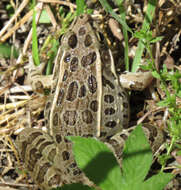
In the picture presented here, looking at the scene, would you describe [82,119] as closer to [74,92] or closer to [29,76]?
[74,92]

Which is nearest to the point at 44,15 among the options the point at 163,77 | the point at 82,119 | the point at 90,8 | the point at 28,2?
the point at 28,2

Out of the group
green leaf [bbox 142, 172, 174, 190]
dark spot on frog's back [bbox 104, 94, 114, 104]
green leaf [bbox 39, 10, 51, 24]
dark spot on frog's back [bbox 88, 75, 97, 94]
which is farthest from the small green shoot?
green leaf [bbox 142, 172, 174, 190]

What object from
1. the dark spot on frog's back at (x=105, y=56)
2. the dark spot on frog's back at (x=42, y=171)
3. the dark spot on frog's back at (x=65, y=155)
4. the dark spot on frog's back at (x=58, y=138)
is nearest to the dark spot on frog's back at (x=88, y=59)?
the dark spot on frog's back at (x=105, y=56)

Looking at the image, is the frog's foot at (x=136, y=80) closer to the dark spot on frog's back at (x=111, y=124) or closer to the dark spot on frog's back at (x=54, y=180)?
the dark spot on frog's back at (x=111, y=124)

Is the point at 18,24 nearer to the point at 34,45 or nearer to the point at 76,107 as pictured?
the point at 34,45

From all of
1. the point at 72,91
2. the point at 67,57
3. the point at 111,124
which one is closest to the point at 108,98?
the point at 111,124
